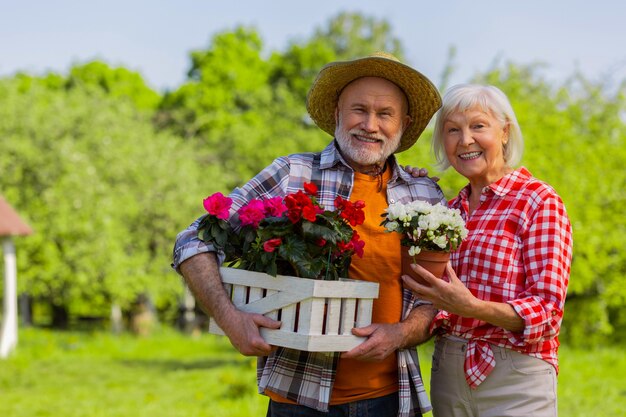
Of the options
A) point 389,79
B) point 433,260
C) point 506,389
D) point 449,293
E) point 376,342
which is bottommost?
point 506,389

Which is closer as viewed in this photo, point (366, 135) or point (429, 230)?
point (429, 230)

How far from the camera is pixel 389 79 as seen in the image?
314 centimetres

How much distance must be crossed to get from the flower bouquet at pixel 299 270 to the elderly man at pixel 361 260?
60 mm

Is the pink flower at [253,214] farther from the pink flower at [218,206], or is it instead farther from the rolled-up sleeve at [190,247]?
the rolled-up sleeve at [190,247]

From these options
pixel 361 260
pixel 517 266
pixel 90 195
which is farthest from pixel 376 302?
pixel 90 195

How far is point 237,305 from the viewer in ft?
9.04

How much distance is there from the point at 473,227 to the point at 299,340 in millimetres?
813

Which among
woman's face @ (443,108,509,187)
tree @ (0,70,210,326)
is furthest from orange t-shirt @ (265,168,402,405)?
tree @ (0,70,210,326)

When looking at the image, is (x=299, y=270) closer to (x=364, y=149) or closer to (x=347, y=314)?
(x=347, y=314)

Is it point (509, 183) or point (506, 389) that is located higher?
point (509, 183)

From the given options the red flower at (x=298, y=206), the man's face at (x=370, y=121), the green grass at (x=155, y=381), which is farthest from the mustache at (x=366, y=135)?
the green grass at (x=155, y=381)

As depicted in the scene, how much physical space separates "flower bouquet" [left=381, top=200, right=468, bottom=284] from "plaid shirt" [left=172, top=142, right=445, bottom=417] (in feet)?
1.29

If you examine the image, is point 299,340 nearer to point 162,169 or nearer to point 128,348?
point 128,348

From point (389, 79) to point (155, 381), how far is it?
28.2 feet
